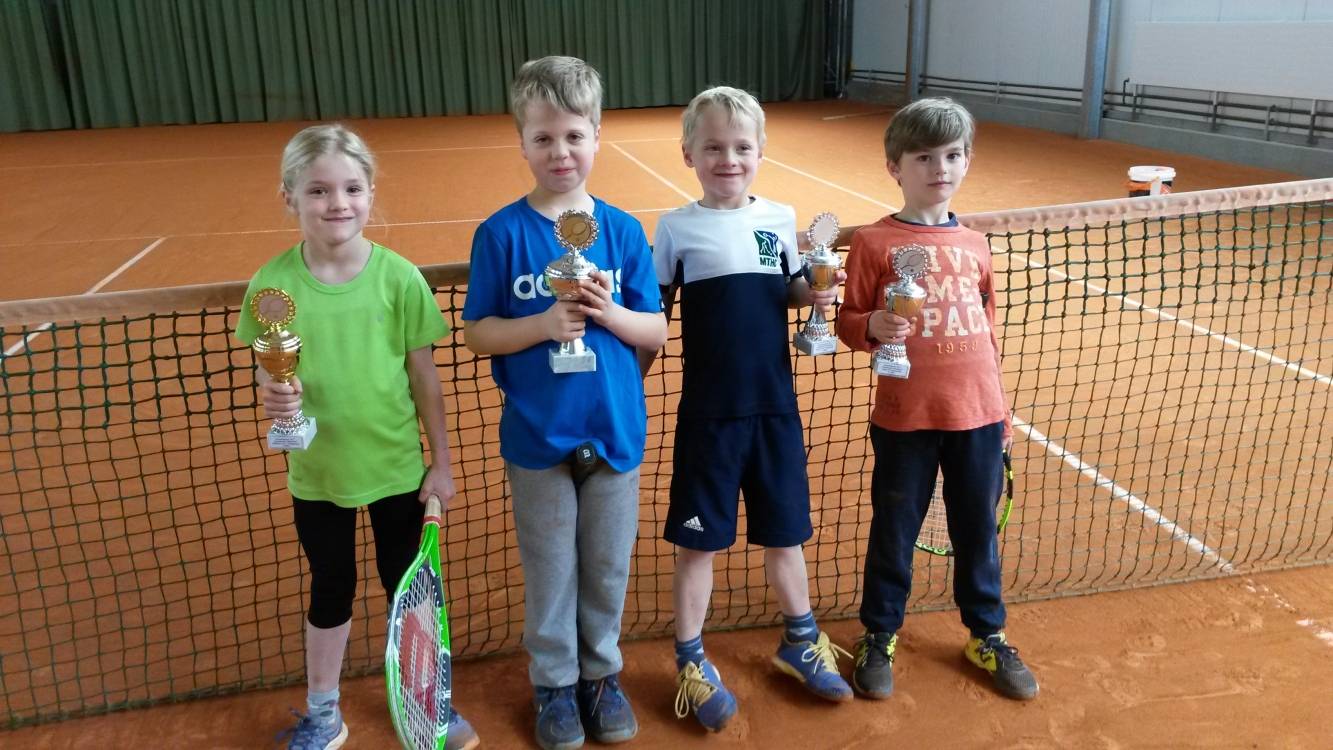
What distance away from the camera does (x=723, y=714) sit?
8.73ft

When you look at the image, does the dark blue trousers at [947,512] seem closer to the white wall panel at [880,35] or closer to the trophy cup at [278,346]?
the trophy cup at [278,346]

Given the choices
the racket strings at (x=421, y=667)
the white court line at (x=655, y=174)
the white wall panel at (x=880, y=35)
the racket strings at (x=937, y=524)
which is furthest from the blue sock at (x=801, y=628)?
the white wall panel at (x=880, y=35)

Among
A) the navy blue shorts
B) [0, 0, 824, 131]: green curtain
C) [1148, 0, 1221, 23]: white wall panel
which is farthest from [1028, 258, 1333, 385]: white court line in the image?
[0, 0, 824, 131]: green curtain

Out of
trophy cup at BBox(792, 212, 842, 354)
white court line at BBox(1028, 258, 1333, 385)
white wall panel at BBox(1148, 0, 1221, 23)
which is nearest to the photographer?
trophy cup at BBox(792, 212, 842, 354)

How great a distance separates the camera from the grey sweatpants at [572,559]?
2.42 m

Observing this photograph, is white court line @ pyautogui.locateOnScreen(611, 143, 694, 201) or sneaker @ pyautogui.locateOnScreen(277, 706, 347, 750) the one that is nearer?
sneaker @ pyautogui.locateOnScreen(277, 706, 347, 750)

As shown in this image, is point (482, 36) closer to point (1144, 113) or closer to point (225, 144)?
point (225, 144)

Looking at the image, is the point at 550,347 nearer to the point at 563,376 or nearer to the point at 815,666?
the point at 563,376

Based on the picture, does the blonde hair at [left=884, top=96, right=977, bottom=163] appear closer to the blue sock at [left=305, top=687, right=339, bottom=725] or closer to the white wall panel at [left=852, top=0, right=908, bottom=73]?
the blue sock at [left=305, top=687, right=339, bottom=725]

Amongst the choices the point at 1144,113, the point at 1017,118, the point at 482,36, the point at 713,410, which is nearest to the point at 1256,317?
the point at 713,410

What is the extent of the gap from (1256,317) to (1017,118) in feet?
37.4

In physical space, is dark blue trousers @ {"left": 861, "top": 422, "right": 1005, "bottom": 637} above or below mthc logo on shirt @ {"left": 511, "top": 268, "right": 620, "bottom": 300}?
below

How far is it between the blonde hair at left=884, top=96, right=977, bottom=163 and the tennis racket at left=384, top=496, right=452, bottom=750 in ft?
4.73

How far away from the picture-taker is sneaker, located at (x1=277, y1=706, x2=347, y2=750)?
8.55ft
